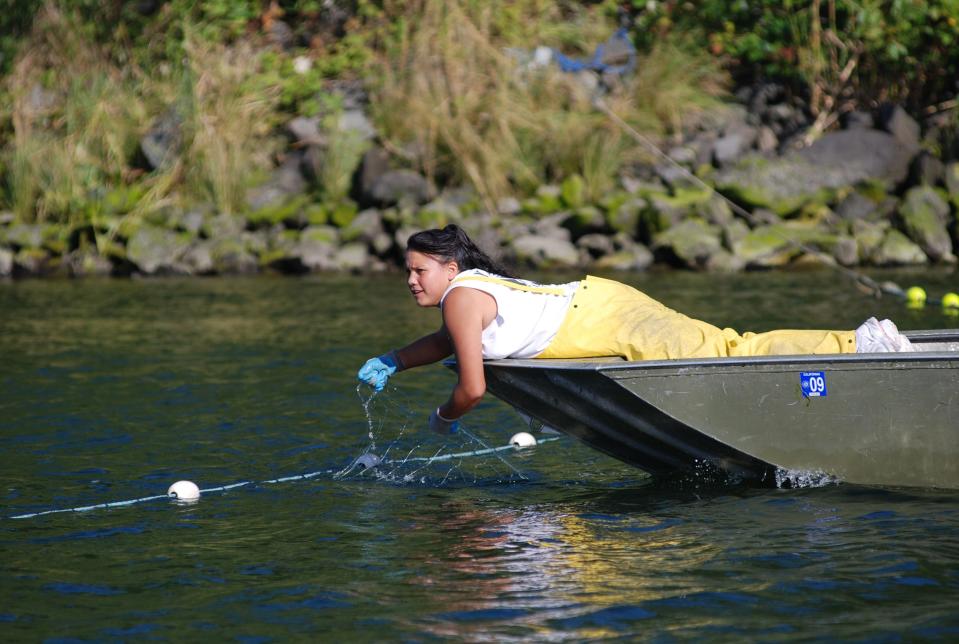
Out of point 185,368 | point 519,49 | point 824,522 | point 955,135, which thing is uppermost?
point 519,49

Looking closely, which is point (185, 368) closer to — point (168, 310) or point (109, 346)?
point (109, 346)

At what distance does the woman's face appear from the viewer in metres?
6.33

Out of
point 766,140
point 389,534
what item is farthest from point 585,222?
point 389,534

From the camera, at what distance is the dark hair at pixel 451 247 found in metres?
6.33

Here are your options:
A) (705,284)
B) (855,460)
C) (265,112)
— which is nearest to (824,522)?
(855,460)

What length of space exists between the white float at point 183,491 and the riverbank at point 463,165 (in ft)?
32.8

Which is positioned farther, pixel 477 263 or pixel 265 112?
pixel 265 112

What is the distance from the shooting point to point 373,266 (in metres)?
17.5

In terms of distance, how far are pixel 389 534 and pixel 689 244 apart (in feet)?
36.3

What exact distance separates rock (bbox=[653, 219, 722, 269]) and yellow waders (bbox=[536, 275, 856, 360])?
1021cm

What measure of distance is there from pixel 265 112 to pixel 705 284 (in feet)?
25.3

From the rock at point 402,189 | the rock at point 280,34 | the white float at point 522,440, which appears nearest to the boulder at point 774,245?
the rock at point 402,189

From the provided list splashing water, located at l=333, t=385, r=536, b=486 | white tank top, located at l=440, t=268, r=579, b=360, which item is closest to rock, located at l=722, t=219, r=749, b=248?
splashing water, located at l=333, t=385, r=536, b=486

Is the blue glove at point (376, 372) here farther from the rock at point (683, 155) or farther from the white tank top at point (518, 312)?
the rock at point (683, 155)
